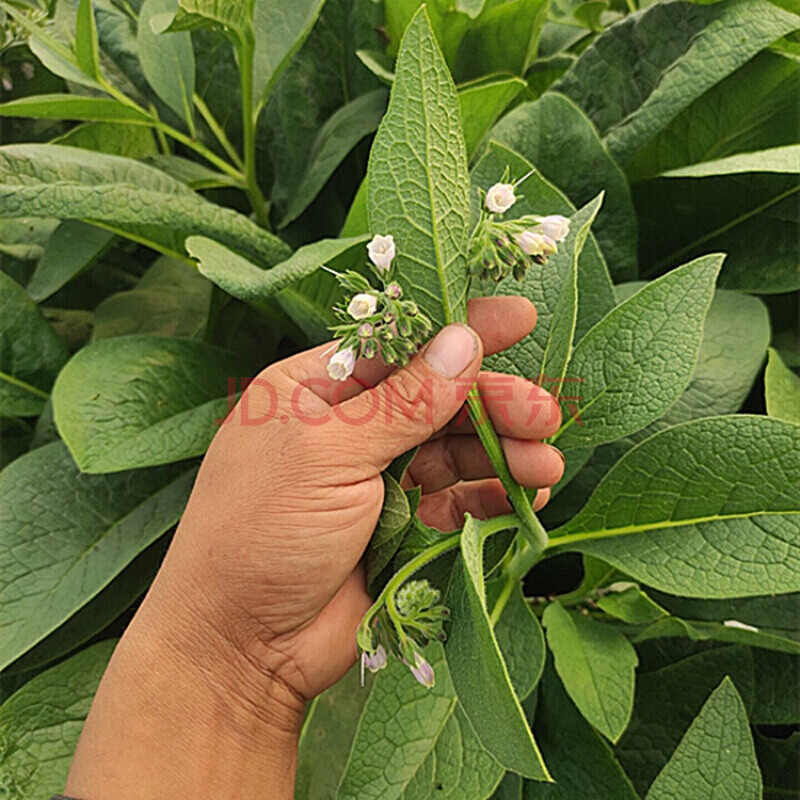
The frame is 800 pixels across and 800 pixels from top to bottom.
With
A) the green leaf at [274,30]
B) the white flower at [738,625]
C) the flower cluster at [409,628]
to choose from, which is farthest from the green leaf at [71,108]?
the white flower at [738,625]

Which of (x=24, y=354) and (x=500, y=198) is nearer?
(x=500, y=198)

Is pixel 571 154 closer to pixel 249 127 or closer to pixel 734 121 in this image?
pixel 734 121

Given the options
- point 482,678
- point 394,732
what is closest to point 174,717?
point 394,732

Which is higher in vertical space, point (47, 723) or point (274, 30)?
point (274, 30)

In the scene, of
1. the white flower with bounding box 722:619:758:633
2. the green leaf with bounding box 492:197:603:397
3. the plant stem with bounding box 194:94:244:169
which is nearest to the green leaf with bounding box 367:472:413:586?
the green leaf with bounding box 492:197:603:397

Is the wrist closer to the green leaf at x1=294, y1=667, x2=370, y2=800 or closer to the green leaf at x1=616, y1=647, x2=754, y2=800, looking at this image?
the green leaf at x1=294, y1=667, x2=370, y2=800

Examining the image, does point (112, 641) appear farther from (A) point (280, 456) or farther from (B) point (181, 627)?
(A) point (280, 456)
